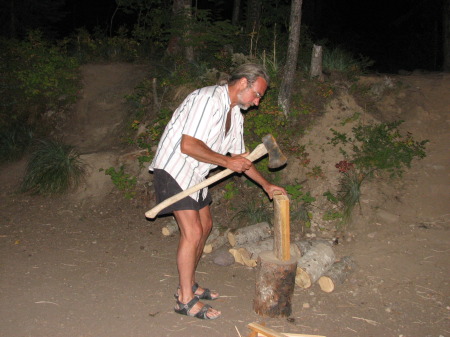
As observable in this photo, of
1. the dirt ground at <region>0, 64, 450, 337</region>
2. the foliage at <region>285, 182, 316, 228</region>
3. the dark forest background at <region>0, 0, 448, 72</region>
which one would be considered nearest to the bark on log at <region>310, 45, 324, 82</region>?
the dirt ground at <region>0, 64, 450, 337</region>

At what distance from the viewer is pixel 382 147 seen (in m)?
6.32

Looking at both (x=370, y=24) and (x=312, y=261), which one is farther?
(x=370, y=24)

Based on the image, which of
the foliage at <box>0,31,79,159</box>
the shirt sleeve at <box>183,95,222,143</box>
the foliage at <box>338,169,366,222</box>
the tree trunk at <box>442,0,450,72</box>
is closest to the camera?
the shirt sleeve at <box>183,95,222,143</box>

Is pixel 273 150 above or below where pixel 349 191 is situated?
above

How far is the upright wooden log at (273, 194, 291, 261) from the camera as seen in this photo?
3.45 meters

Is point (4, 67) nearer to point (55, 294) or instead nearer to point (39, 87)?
point (39, 87)

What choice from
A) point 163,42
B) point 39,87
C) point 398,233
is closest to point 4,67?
point 39,87

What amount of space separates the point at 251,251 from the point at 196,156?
2.01 meters

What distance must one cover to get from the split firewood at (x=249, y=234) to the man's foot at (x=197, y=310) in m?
1.48

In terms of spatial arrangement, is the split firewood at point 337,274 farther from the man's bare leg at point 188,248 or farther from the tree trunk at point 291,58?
the tree trunk at point 291,58

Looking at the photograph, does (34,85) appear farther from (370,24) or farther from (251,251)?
(370,24)

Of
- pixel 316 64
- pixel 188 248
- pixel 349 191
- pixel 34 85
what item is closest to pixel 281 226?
pixel 188 248

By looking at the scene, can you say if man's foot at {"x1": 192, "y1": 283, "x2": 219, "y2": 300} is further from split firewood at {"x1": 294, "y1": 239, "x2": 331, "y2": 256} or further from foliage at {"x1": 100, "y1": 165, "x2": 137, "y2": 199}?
foliage at {"x1": 100, "y1": 165, "x2": 137, "y2": 199}

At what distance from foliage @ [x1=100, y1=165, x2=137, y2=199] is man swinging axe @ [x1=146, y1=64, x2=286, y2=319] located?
3.23 metres
